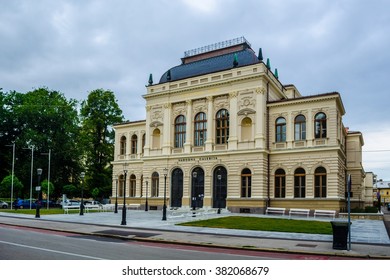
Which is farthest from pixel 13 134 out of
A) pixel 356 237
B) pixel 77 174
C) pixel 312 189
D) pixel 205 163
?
pixel 356 237

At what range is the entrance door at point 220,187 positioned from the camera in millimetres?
40875

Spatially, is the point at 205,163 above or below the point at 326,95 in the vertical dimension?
below

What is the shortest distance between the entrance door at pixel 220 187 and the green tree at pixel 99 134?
2540cm

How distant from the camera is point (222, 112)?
42.3 m

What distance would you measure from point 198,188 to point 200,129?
6.42m

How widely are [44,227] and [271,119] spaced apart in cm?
2498

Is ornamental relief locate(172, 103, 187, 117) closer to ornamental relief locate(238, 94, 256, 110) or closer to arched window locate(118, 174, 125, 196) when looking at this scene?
ornamental relief locate(238, 94, 256, 110)

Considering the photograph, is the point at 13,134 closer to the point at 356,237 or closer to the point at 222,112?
the point at 222,112

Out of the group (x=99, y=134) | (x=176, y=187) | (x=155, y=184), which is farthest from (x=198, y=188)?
(x=99, y=134)

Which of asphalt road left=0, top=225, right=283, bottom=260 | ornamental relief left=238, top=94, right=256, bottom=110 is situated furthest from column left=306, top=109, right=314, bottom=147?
asphalt road left=0, top=225, right=283, bottom=260

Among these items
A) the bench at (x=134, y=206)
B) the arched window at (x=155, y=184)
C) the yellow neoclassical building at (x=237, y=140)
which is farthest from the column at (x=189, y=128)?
the bench at (x=134, y=206)

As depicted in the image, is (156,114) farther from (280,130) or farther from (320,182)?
(320,182)

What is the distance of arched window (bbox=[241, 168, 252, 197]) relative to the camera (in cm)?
3928

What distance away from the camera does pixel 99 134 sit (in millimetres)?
62938
